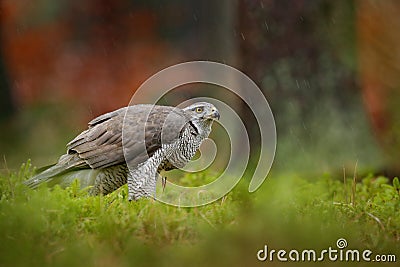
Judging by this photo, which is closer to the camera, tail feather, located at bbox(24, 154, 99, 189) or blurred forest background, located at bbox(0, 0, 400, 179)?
tail feather, located at bbox(24, 154, 99, 189)

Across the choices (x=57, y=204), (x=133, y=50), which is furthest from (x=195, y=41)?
(x=57, y=204)

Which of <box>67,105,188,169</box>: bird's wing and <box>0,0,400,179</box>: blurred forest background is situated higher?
<box>0,0,400,179</box>: blurred forest background

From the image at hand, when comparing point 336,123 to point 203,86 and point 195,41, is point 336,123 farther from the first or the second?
point 195,41

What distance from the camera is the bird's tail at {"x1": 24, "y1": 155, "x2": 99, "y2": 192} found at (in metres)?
4.80

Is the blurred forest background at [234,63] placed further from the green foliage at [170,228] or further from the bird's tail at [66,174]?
the green foliage at [170,228]

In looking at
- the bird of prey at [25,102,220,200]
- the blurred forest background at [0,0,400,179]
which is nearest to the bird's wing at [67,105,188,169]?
the bird of prey at [25,102,220,200]

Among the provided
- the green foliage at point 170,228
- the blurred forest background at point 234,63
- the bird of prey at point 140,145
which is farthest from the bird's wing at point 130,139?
the blurred forest background at point 234,63

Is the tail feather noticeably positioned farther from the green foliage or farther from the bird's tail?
the green foliage

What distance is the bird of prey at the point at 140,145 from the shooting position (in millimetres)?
4652

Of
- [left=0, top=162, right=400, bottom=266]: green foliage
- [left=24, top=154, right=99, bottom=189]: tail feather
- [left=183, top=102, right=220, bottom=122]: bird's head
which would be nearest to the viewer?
[left=0, top=162, right=400, bottom=266]: green foliage

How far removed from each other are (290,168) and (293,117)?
25.0 inches

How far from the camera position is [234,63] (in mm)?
8680

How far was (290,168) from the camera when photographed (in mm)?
7574

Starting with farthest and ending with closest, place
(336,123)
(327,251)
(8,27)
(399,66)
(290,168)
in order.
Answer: (8,27)
(399,66)
(336,123)
(290,168)
(327,251)
